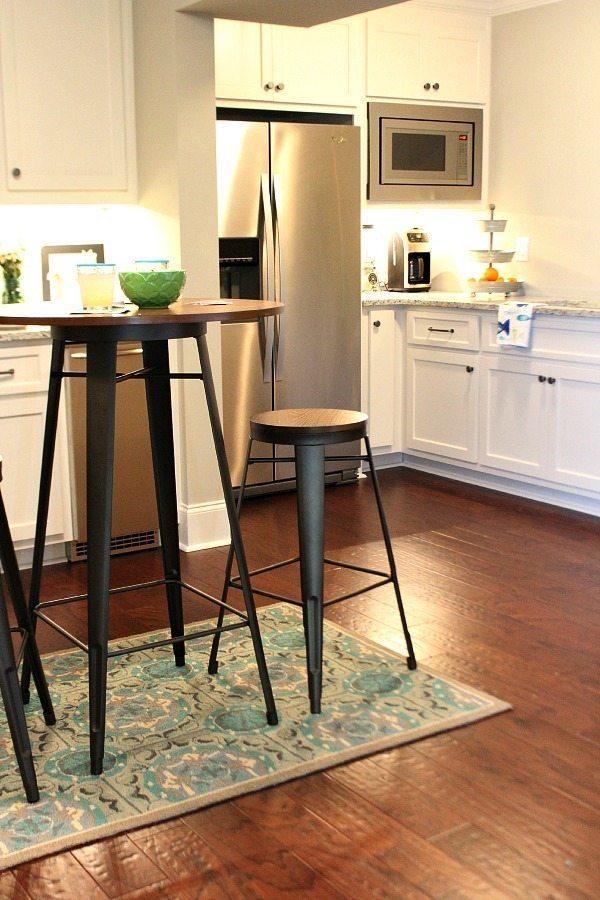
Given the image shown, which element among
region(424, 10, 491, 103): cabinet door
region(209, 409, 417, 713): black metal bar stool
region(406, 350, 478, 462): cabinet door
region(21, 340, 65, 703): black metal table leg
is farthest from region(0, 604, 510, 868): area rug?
region(424, 10, 491, 103): cabinet door

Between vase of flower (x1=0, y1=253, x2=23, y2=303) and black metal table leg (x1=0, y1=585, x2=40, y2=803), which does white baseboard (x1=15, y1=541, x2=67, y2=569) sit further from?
black metal table leg (x1=0, y1=585, x2=40, y2=803)

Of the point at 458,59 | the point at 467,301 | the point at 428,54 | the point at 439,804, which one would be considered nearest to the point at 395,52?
the point at 428,54

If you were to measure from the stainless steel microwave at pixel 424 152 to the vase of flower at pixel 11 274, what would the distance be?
76.9 inches

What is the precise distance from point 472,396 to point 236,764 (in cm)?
313

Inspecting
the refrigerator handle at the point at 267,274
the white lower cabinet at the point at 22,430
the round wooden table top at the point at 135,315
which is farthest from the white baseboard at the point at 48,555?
the round wooden table top at the point at 135,315

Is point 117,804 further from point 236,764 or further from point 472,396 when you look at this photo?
point 472,396

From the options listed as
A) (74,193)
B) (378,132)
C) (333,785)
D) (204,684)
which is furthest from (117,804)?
(378,132)

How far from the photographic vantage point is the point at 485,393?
17.1 ft

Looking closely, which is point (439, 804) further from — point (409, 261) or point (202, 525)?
point (409, 261)

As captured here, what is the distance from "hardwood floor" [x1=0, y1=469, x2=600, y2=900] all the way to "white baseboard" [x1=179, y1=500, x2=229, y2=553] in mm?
489

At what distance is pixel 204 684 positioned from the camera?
9.73 ft

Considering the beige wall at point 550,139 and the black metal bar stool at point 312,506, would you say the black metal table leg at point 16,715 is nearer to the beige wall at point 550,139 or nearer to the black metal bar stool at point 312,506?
the black metal bar stool at point 312,506

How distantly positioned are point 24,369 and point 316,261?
5.47 feet

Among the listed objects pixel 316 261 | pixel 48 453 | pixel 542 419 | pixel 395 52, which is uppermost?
pixel 395 52
